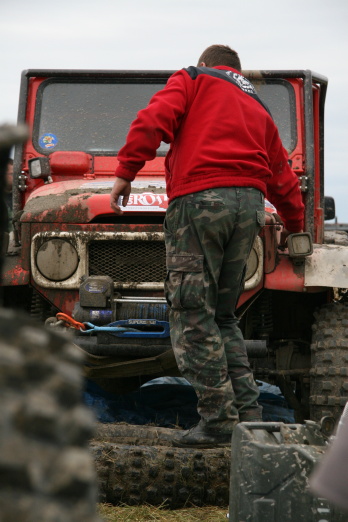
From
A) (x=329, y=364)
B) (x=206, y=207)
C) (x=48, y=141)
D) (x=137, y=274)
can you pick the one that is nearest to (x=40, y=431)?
(x=206, y=207)

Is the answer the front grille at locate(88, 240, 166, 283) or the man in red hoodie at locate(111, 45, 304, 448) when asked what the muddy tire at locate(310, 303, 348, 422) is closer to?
the man in red hoodie at locate(111, 45, 304, 448)

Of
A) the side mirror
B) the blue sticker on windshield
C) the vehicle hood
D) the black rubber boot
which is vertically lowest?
the black rubber boot

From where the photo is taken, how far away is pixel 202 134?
3.15m

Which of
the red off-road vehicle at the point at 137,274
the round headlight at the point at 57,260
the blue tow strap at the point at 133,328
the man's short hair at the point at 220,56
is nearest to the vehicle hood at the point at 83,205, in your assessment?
the red off-road vehicle at the point at 137,274

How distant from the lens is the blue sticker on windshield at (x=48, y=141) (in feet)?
16.3

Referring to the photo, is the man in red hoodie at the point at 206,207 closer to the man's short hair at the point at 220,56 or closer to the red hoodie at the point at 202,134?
the red hoodie at the point at 202,134

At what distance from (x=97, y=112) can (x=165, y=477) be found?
2.66 metres

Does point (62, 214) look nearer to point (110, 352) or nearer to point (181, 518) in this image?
point (110, 352)

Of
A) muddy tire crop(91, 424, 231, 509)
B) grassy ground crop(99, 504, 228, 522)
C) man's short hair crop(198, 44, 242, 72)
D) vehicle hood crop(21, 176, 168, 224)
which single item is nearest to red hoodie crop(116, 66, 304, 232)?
man's short hair crop(198, 44, 242, 72)

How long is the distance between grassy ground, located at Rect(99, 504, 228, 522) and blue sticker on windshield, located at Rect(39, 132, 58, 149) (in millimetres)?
2525

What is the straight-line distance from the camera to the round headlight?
3.99 m

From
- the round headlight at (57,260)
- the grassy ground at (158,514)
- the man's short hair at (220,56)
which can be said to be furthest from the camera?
the round headlight at (57,260)

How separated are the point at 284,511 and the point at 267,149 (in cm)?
192

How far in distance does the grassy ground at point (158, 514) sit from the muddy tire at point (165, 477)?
0.04 metres
